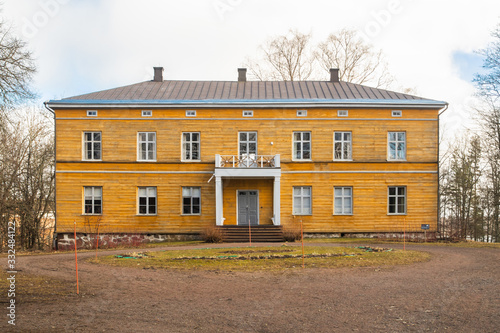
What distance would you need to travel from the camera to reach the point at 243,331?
7.17 meters

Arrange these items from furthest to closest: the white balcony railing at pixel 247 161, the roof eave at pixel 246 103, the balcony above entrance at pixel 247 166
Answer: the roof eave at pixel 246 103
the white balcony railing at pixel 247 161
the balcony above entrance at pixel 247 166

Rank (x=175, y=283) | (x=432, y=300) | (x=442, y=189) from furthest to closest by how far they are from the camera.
→ 1. (x=442, y=189)
2. (x=175, y=283)
3. (x=432, y=300)

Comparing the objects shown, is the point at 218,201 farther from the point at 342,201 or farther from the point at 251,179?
the point at 342,201

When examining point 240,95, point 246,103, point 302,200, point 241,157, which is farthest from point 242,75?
point 302,200

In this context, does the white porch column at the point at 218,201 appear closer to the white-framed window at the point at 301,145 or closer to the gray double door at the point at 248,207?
the gray double door at the point at 248,207

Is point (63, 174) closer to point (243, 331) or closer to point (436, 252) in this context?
point (436, 252)

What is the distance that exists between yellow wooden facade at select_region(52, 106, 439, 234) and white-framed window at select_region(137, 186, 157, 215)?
0.90ft

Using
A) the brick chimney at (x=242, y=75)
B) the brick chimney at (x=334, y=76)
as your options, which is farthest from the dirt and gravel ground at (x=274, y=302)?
the brick chimney at (x=242, y=75)

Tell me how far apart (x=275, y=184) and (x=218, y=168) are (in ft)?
9.99

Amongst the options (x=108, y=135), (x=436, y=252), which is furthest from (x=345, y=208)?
(x=108, y=135)

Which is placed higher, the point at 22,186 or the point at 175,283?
the point at 22,186

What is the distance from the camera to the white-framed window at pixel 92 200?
25.7 meters

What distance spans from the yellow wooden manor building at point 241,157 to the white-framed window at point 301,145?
0.05 m

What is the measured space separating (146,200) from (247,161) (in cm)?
601
